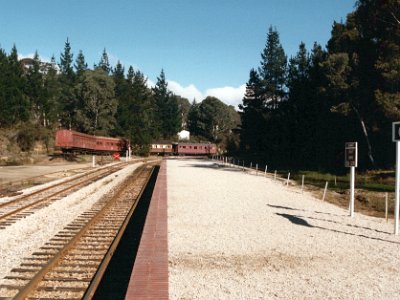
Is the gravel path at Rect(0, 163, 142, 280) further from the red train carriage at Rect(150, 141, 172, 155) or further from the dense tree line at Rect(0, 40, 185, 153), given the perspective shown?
the red train carriage at Rect(150, 141, 172, 155)

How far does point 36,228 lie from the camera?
38.9 feet

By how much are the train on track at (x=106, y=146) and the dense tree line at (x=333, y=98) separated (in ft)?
41.4

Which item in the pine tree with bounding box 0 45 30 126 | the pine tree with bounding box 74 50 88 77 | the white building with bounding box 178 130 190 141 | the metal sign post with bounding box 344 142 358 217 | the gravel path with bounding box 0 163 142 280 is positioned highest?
the pine tree with bounding box 74 50 88 77

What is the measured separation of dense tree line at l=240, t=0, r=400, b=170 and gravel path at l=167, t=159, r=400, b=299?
2275cm

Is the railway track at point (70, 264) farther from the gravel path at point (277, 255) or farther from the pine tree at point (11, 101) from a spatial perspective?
the pine tree at point (11, 101)

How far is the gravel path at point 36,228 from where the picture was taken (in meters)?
8.81

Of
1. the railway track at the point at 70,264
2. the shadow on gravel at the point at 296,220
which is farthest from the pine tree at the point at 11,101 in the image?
the shadow on gravel at the point at 296,220

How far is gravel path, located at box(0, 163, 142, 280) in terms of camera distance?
28.9 feet

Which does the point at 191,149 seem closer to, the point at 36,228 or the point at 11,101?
the point at 11,101

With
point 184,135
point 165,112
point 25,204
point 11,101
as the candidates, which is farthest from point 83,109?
point 25,204

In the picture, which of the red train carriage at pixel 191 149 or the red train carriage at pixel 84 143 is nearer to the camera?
the red train carriage at pixel 84 143

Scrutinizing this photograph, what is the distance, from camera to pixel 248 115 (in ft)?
238

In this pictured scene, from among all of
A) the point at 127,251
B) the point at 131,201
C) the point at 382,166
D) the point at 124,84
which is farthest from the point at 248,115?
the point at 127,251

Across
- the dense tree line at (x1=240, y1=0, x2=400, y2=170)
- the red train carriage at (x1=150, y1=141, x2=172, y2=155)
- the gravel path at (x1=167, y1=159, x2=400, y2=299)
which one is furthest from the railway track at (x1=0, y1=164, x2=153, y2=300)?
the red train carriage at (x1=150, y1=141, x2=172, y2=155)
